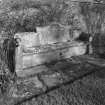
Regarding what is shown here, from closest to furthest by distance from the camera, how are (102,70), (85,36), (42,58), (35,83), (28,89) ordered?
(28,89) < (35,83) < (102,70) < (42,58) < (85,36)

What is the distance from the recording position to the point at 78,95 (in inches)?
109

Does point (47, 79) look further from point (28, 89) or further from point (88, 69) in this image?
point (88, 69)

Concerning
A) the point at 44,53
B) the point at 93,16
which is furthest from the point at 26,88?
the point at 93,16

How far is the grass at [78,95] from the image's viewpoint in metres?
2.58

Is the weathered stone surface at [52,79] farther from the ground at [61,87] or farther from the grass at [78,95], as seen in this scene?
the grass at [78,95]

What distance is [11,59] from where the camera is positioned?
371 cm

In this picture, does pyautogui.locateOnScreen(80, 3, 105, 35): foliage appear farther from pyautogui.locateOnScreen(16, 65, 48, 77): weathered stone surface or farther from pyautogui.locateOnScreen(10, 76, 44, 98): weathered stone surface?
pyautogui.locateOnScreen(10, 76, 44, 98): weathered stone surface

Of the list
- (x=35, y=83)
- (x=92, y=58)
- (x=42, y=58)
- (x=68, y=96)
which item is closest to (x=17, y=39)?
(x=42, y=58)

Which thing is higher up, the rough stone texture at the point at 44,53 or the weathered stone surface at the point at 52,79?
the rough stone texture at the point at 44,53

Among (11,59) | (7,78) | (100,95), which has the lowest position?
(100,95)

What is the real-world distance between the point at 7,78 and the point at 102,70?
2749 millimetres

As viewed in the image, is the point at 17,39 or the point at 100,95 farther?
the point at 17,39

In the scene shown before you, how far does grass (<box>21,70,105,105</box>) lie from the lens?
8.48ft

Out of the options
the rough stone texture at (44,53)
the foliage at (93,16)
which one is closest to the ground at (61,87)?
the rough stone texture at (44,53)
